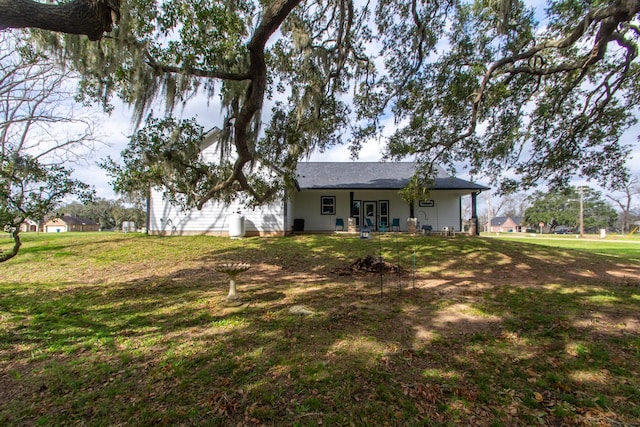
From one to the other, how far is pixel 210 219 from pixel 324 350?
12834 millimetres

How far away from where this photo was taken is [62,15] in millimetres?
2631

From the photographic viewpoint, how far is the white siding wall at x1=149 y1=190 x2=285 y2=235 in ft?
48.0

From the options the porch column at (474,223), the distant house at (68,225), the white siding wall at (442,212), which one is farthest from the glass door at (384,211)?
the distant house at (68,225)

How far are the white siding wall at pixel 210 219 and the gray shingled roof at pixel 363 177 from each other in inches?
128

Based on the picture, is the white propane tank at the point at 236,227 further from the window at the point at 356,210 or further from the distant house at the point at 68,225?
the distant house at the point at 68,225

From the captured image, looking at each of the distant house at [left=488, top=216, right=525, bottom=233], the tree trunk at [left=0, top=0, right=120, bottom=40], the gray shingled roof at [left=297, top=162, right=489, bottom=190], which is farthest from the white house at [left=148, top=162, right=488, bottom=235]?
the distant house at [left=488, top=216, right=525, bottom=233]

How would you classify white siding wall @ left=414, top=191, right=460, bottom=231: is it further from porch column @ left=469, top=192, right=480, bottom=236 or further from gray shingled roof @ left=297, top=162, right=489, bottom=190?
porch column @ left=469, top=192, right=480, bottom=236

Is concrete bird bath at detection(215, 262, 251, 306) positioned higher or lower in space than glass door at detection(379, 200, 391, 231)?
lower

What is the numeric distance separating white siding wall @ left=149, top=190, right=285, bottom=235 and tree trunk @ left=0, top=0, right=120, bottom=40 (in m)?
11.9

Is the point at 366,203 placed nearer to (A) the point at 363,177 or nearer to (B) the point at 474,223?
(A) the point at 363,177

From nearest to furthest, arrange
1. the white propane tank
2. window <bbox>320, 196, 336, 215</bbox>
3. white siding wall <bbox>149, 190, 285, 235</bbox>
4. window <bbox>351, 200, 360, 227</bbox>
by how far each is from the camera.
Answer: the white propane tank
white siding wall <bbox>149, 190, 285, 235</bbox>
window <bbox>320, 196, 336, 215</bbox>
window <bbox>351, 200, 360, 227</bbox>

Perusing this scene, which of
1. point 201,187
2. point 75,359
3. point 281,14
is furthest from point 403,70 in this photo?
point 75,359

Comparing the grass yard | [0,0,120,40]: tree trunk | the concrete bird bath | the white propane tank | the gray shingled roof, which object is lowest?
the grass yard

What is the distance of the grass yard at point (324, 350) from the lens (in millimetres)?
2420
